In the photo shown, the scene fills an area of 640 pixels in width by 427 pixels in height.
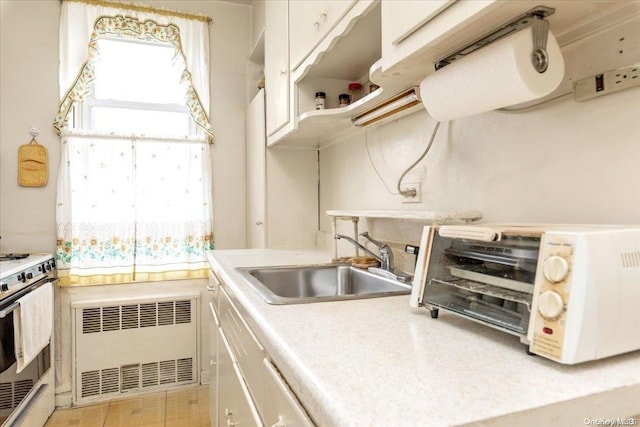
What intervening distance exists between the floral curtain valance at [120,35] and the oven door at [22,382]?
3.93 feet

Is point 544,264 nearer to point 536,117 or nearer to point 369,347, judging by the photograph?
point 369,347

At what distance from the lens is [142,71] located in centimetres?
268

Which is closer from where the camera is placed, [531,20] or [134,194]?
[531,20]

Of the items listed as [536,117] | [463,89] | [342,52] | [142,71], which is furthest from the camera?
[142,71]

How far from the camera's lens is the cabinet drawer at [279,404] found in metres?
0.65

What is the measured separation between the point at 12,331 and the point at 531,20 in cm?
215

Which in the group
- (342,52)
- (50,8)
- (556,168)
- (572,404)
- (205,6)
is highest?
→ (205,6)

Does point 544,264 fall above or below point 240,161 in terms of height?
below

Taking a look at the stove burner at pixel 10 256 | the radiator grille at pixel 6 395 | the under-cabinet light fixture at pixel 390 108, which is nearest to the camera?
the under-cabinet light fixture at pixel 390 108

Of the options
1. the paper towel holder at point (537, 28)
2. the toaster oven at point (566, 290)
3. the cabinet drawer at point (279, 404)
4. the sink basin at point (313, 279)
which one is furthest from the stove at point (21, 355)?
the paper towel holder at point (537, 28)

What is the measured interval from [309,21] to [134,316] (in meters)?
2.03

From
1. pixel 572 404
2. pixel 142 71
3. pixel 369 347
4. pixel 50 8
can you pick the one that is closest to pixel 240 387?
pixel 369 347

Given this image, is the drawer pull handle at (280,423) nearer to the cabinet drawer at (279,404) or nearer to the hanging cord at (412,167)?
the cabinet drawer at (279,404)

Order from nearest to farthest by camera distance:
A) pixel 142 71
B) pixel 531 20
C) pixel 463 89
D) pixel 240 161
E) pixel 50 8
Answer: pixel 531 20 < pixel 463 89 < pixel 50 8 < pixel 142 71 < pixel 240 161
